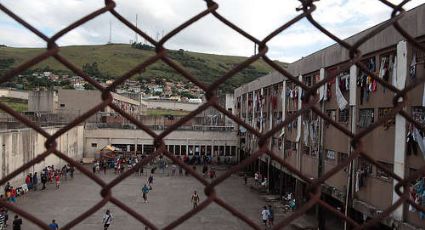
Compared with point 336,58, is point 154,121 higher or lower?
lower

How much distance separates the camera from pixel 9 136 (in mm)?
21156

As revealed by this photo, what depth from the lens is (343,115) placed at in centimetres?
1669

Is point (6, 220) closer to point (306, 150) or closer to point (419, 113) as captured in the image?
point (306, 150)

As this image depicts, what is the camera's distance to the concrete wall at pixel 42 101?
150 ft

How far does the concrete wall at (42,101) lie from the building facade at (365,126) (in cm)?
2865

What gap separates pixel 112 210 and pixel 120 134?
65.8 ft

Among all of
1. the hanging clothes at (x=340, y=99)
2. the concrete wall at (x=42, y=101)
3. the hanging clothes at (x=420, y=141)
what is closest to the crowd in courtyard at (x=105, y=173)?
the hanging clothes at (x=340, y=99)

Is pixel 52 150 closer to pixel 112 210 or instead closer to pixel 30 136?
pixel 112 210

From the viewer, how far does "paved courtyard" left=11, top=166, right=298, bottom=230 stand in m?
17.8

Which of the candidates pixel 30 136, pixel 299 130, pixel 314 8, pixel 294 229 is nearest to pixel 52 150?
pixel 314 8

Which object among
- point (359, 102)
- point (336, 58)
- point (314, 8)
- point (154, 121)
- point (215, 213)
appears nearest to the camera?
point (314, 8)

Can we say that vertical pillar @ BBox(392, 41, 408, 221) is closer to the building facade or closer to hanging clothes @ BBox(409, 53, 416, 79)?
the building facade

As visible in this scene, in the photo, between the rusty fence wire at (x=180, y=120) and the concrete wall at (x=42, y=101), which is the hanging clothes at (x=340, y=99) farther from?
the concrete wall at (x=42, y=101)

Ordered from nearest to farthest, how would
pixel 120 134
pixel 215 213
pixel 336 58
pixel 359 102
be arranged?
pixel 359 102 → pixel 336 58 → pixel 215 213 → pixel 120 134
